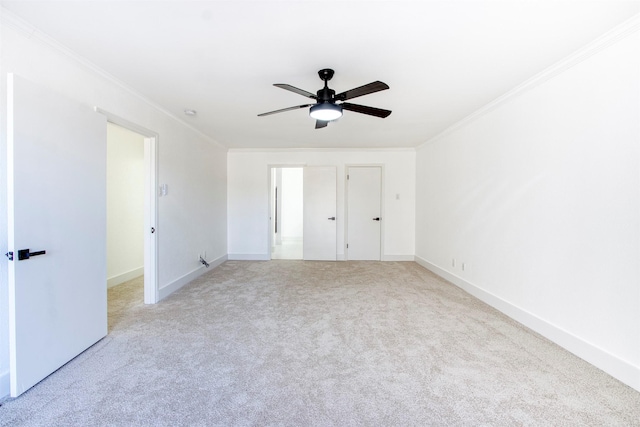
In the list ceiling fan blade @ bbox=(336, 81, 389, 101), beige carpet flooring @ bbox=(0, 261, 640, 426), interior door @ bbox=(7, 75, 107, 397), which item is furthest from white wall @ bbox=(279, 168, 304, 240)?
ceiling fan blade @ bbox=(336, 81, 389, 101)

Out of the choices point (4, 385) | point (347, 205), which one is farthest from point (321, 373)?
point (347, 205)

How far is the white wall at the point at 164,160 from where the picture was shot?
1.77m

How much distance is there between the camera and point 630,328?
6.04ft

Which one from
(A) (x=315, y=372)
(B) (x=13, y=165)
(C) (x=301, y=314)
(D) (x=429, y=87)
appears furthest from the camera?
(C) (x=301, y=314)

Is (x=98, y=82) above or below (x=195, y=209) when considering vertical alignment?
above

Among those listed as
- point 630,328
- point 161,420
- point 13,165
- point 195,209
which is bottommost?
point 161,420

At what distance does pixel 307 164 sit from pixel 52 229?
14.4 feet

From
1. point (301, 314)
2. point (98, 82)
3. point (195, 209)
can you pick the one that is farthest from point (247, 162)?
point (301, 314)

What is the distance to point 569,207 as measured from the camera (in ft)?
7.48

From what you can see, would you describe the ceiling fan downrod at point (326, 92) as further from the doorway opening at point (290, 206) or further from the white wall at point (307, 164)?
the doorway opening at point (290, 206)

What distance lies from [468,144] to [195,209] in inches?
161

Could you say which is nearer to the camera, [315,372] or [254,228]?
[315,372]

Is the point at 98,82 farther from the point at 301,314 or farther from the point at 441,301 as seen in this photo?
the point at 441,301

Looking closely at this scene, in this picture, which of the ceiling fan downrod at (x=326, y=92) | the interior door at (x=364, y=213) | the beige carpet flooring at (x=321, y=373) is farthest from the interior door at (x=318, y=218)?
the ceiling fan downrod at (x=326, y=92)
